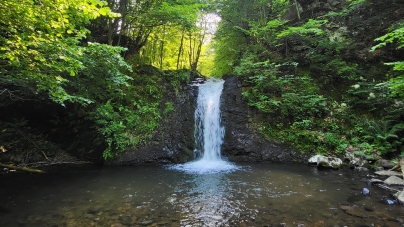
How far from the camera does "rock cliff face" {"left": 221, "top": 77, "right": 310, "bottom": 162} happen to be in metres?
9.47

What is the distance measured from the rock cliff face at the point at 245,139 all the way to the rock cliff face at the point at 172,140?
166cm

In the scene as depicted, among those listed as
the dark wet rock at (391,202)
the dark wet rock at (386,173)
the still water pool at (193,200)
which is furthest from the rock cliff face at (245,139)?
the dark wet rock at (391,202)

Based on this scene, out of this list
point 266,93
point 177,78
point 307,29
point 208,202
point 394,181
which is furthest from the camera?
point 177,78

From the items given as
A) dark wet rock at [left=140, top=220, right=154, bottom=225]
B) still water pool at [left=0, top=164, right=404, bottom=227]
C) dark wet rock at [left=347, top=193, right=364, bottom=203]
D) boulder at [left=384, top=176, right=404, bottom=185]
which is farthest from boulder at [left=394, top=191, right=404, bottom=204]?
dark wet rock at [left=140, top=220, right=154, bottom=225]

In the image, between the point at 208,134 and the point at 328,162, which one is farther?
the point at 208,134

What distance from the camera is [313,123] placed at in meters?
9.99

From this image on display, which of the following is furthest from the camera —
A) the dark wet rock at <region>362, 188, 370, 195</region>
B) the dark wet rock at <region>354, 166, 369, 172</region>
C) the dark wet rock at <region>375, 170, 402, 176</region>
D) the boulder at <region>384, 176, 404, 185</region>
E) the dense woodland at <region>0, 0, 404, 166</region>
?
the dense woodland at <region>0, 0, 404, 166</region>

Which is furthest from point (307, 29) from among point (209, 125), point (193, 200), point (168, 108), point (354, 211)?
point (193, 200)

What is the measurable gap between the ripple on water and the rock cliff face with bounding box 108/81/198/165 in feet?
2.23

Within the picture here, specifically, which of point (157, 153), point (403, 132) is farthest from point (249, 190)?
point (403, 132)

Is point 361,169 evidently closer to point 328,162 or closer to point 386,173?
point 386,173

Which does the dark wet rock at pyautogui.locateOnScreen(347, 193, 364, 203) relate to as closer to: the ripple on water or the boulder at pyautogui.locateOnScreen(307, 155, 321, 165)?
the boulder at pyautogui.locateOnScreen(307, 155, 321, 165)

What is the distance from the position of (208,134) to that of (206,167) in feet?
7.68

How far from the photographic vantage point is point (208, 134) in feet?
35.0
